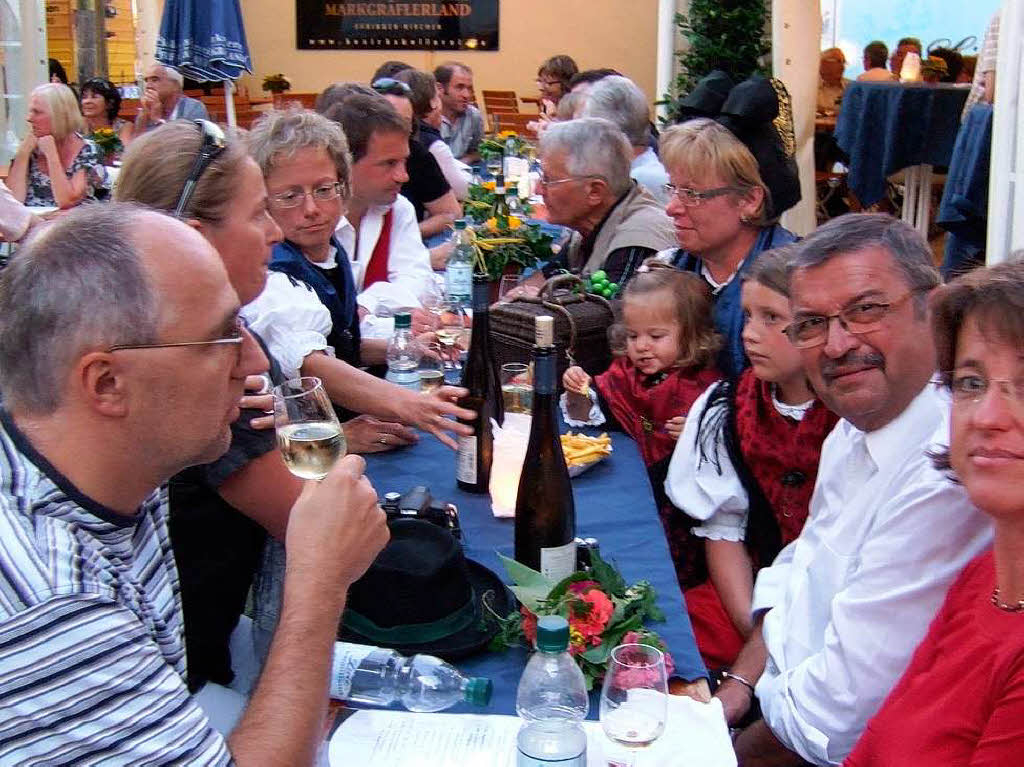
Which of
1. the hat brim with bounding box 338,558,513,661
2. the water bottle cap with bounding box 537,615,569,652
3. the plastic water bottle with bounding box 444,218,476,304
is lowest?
the hat brim with bounding box 338,558,513,661

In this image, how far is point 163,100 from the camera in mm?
8516

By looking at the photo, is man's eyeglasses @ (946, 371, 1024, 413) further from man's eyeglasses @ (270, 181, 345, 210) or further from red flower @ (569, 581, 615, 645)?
man's eyeglasses @ (270, 181, 345, 210)

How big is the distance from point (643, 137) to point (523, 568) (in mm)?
4054

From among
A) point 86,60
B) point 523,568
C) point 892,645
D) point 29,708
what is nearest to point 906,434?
point 892,645

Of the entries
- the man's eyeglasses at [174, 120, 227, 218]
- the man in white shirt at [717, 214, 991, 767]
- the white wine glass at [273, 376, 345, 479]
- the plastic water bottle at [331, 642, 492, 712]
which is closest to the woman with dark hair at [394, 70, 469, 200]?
the man's eyeglasses at [174, 120, 227, 218]

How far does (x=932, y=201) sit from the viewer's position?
32.3ft

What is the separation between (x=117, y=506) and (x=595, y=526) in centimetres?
108

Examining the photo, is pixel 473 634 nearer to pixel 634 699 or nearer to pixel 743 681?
pixel 634 699

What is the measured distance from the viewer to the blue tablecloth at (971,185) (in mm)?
5344

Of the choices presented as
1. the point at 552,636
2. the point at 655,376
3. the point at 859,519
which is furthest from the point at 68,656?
the point at 655,376

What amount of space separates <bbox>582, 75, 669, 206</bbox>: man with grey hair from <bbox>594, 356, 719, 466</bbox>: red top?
2.41 m

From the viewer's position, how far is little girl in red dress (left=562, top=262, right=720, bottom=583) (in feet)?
9.12

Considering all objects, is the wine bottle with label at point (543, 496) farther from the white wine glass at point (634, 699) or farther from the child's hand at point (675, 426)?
the child's hand at point (675, 426)

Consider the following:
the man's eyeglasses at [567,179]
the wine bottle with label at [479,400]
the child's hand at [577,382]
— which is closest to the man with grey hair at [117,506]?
the wine bottle with label at [479,400]
